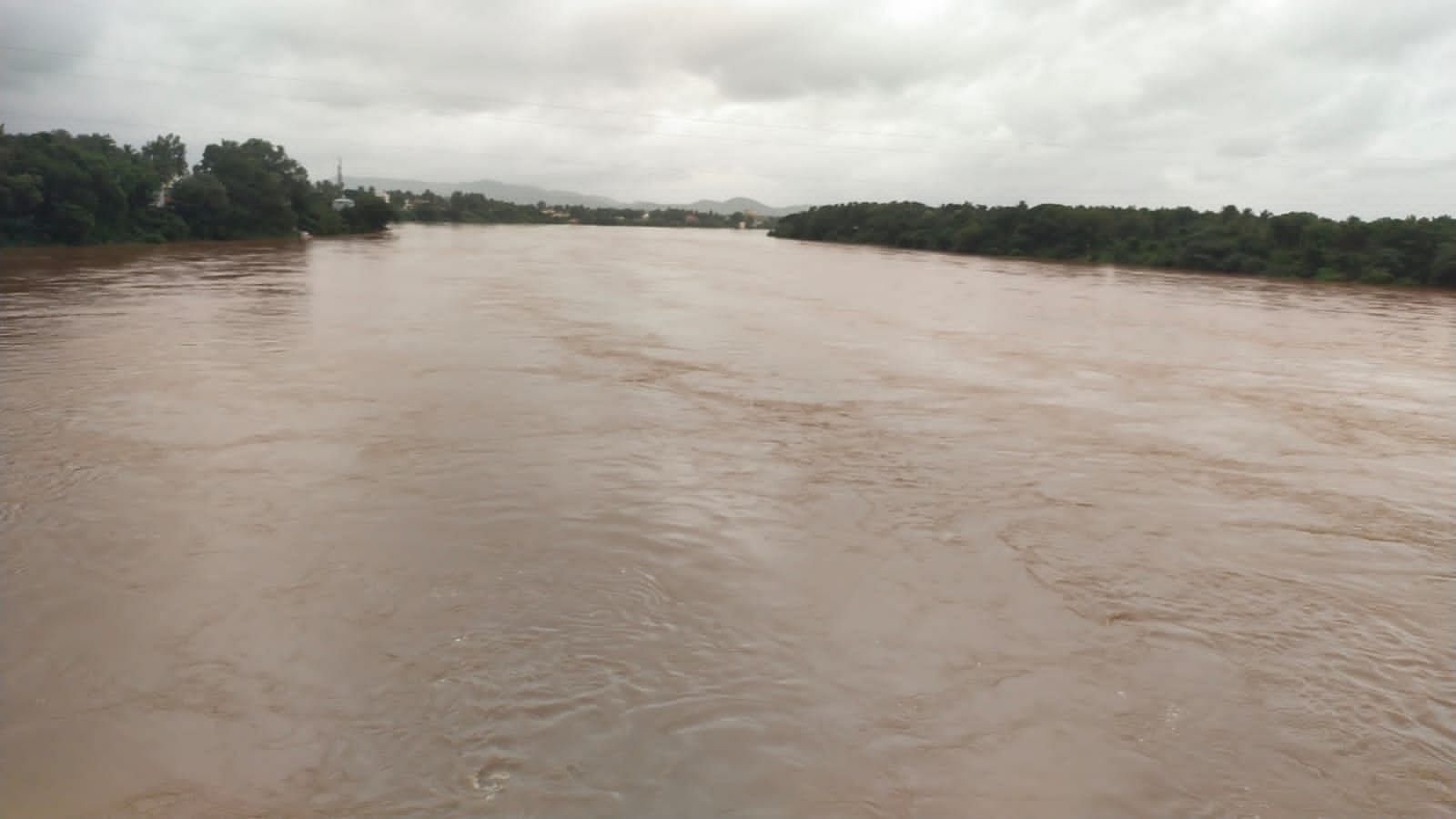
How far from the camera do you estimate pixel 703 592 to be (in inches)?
191

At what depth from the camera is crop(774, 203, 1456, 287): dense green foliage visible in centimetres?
3397

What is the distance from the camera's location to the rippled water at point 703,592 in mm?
3342

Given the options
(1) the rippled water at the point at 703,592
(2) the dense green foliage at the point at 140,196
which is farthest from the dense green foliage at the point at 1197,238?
(2) the dense green foliage at the point at 140,196

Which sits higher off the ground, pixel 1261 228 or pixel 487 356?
pixel 1261 228

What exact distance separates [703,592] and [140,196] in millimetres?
41933

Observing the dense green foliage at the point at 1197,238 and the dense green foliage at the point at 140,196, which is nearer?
the dense green foliage at the point at 140,196

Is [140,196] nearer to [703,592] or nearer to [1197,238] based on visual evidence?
[703,592]

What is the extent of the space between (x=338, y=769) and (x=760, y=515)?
342 cm

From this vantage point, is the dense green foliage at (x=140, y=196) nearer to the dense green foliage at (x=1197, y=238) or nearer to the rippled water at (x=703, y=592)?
the rippled water at (x=703, y=592)

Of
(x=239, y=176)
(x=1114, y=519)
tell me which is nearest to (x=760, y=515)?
(x=1114, y=519)

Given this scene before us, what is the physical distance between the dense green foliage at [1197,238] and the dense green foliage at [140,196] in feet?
126

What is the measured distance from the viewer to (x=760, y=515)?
617 cm

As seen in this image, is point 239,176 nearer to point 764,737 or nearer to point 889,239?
point 889,239

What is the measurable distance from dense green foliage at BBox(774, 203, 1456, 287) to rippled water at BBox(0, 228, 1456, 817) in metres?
28.8
